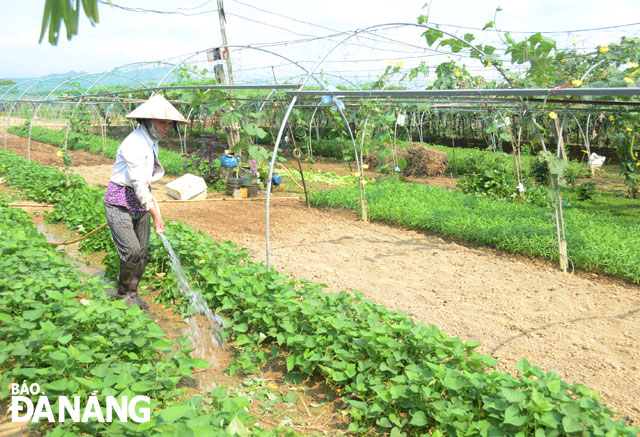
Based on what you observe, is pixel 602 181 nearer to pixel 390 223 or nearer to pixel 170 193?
pixel 390 223

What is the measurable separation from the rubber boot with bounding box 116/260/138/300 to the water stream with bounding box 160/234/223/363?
0.34 meters

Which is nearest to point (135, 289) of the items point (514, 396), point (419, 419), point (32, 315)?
point (32, 315)

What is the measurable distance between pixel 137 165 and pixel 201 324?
4.68 ft

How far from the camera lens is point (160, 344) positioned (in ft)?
9.05

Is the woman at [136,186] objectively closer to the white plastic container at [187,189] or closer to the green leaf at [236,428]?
the green leaf at [236,428]

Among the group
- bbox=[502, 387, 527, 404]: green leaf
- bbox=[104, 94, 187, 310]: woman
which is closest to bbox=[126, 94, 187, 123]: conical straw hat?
bbox=[104, 94, 187, 310]: woman

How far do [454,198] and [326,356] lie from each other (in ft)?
19.4

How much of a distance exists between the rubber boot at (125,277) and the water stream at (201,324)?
343 mm

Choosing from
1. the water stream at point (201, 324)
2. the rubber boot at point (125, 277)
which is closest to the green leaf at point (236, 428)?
the water stream at point (201, 324)

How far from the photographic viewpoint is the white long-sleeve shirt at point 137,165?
3.71 meters

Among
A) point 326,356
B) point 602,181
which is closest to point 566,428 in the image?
point 326,356

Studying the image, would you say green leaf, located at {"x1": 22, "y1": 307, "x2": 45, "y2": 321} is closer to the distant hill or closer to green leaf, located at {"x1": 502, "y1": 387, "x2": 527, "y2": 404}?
green leaf, located at {"x1": 502, "y1": 387, "x2": 527, "y2": 404}

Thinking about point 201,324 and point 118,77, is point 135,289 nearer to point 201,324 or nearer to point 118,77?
point 201,324

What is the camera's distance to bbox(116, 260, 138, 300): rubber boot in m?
4.05
